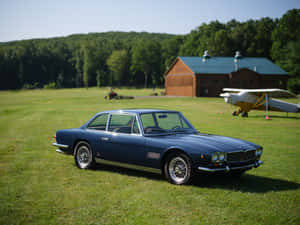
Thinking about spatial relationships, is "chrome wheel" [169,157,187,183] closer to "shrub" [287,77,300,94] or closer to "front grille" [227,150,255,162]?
"front grille" [227,150,255,162]

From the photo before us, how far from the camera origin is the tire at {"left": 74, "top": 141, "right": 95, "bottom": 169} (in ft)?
27.8

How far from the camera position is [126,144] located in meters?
7.62

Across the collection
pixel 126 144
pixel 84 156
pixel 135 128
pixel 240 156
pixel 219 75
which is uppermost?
pixel 219 75

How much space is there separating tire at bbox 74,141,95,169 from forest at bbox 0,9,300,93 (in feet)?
237

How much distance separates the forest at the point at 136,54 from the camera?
97.1 metres

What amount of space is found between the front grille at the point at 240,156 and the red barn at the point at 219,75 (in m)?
59.5

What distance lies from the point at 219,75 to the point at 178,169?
62215 millimetres

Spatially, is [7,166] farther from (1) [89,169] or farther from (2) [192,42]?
(2) [192,42]

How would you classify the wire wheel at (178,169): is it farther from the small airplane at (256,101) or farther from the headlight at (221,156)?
the small airplane at (256,101)

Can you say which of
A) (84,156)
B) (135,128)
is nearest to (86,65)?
(84,156)

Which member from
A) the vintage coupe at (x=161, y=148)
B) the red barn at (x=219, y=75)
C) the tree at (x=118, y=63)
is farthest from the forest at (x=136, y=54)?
the vintage coupe at (x=161, y=148)

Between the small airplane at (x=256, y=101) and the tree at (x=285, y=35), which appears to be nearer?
the small airplane at (x=256, y=101)

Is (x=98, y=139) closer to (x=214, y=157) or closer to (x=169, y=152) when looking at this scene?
(x=169, y=152)

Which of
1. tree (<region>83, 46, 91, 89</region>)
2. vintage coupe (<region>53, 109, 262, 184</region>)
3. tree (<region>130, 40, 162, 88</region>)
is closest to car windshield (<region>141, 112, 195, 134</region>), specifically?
vintage coupe (<region>53, 109, 262, 184</region>)
